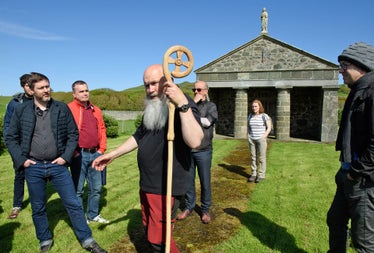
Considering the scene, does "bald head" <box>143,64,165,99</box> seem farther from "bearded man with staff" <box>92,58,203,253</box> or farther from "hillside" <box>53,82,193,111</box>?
"hillside" <box>53,82,193,111</box>

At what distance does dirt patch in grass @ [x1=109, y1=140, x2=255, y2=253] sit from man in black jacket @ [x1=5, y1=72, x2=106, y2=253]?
0.50m

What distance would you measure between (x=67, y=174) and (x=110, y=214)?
1.51 meters

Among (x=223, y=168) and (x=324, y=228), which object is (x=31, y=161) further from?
(x=223, y=168)

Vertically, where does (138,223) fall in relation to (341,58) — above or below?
below

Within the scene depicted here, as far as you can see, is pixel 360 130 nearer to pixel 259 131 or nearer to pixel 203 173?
pixel 203 173

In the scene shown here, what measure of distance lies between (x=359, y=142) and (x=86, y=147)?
347cm

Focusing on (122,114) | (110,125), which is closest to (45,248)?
(110,125)

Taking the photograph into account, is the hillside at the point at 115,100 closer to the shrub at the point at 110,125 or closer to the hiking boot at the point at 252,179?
the shrub at the point at 110,125

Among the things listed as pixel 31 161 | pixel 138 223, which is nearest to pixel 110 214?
pixel 138 223

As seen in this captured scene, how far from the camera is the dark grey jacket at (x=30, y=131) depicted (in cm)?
334

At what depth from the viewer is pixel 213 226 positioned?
167 inches

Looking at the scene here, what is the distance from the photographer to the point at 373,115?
2188 mm

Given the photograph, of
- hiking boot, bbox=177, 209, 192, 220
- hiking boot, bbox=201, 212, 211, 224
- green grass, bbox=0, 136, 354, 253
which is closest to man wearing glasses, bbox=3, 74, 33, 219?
green grass, bbox=0, 136, 354, 253

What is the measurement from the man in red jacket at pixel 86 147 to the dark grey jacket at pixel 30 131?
542mm
